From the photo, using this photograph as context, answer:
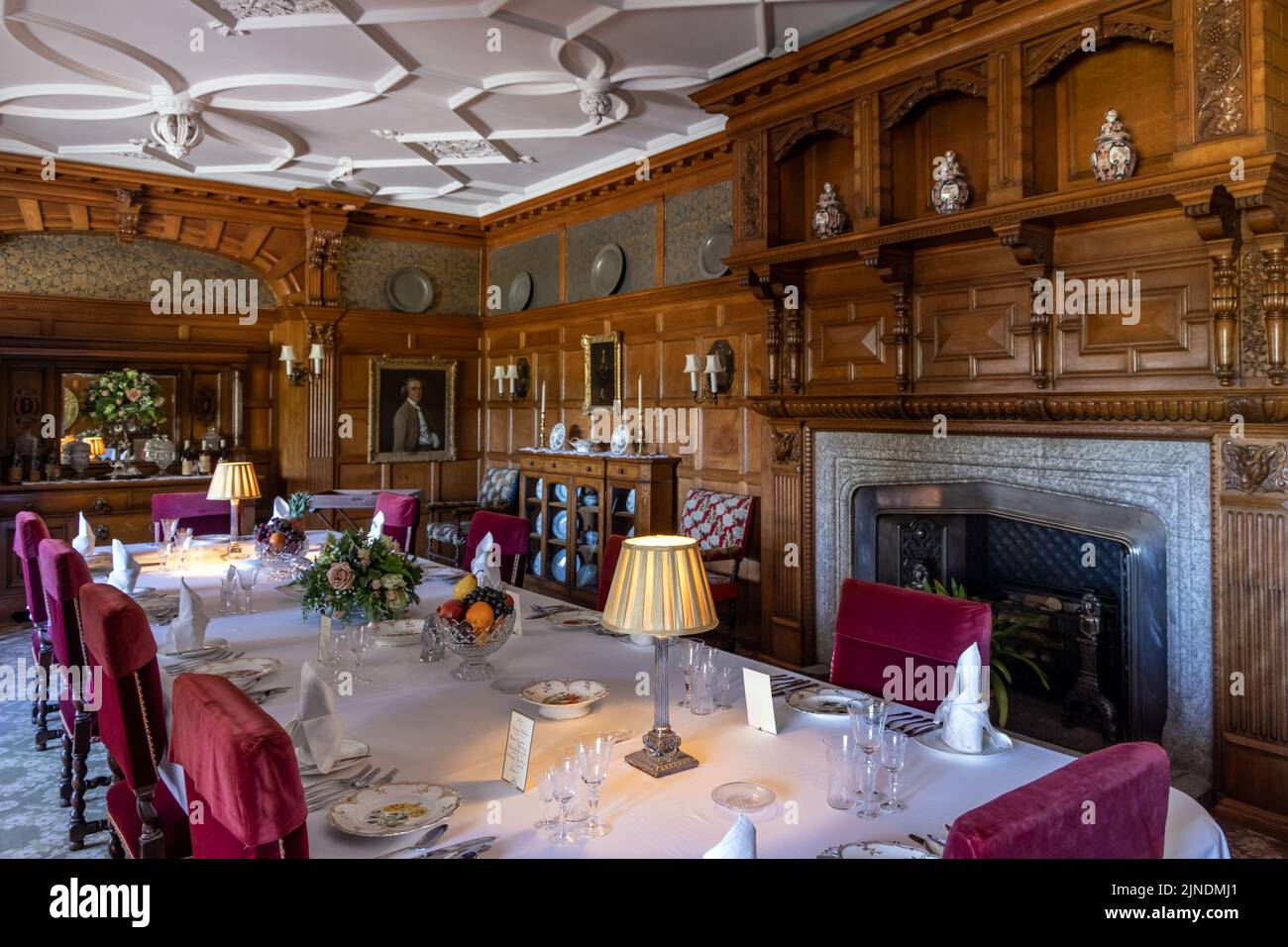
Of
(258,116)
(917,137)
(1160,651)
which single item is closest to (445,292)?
(258,116)

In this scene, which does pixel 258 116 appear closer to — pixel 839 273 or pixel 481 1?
pixel 481 1

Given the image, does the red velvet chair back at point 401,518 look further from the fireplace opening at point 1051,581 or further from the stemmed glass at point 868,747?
the stemmed glass at point 868,747

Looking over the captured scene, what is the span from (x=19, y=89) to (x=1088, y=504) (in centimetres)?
639

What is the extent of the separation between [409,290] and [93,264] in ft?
8.33

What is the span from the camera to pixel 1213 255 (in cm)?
324

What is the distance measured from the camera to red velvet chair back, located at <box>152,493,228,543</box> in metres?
5.28

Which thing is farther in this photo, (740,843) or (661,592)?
(661,592)

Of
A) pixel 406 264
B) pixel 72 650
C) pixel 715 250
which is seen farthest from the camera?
pixel 406 264

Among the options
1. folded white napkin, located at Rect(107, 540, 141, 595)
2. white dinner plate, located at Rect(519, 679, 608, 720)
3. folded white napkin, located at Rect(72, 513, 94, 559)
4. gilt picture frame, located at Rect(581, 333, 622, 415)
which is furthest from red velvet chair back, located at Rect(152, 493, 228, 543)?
white dinner plate, located at Rect(519, 679, 608, 720)

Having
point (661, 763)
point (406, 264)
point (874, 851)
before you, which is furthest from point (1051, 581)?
point (406, 264)

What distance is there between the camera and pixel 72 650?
3018 millimetres

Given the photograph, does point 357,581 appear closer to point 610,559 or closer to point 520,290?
point 610,559

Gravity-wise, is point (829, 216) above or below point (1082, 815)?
above
